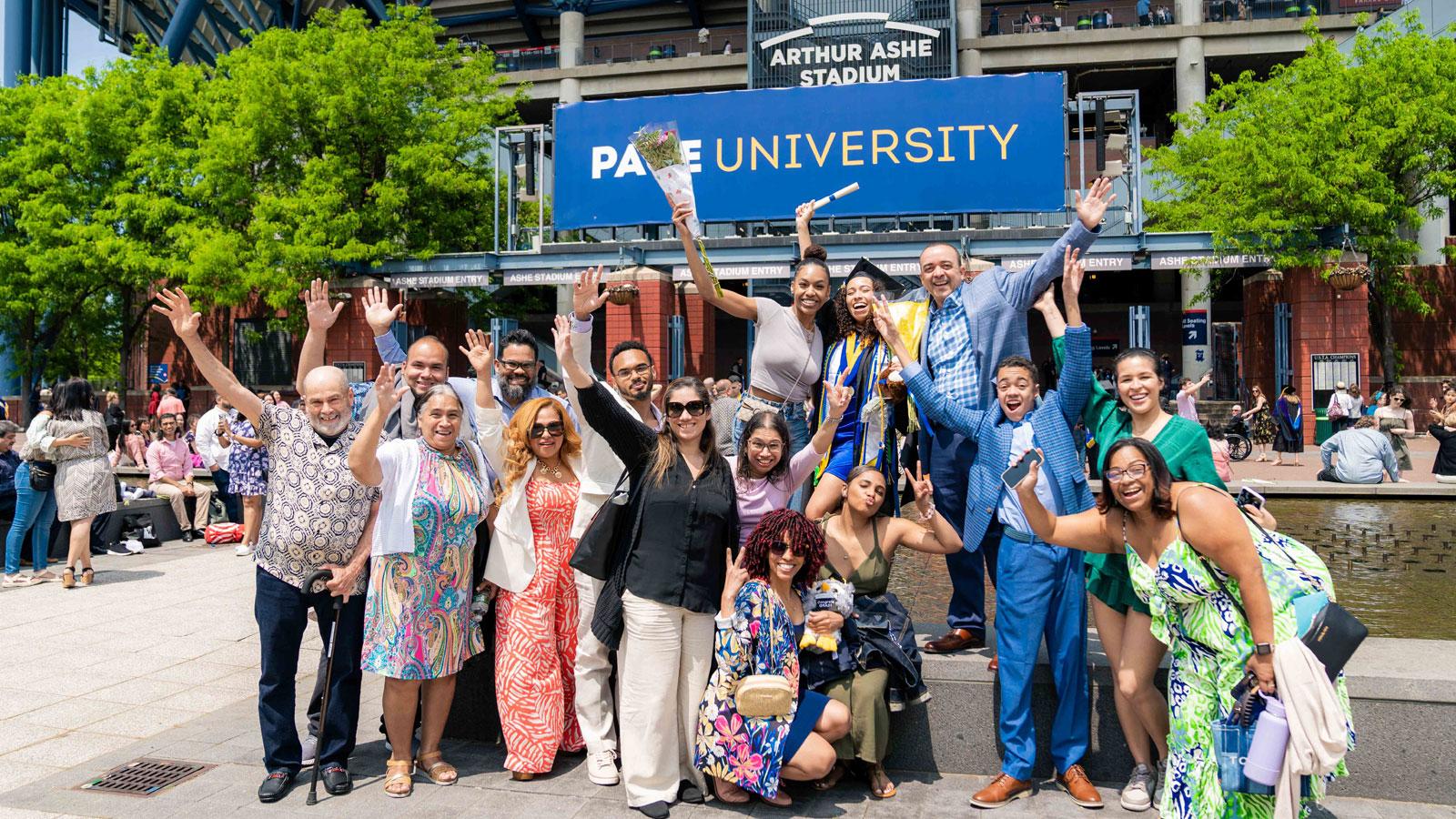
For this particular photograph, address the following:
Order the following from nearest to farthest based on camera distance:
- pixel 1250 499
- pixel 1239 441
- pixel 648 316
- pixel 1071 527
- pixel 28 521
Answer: pixel 1250 499 < pixel 1071 527 < pixel 28 521 < pixel 1239 441 < pixel 648 316

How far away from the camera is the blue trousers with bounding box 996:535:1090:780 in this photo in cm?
407

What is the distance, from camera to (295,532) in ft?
14.1

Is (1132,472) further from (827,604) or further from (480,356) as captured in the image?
(480,356)

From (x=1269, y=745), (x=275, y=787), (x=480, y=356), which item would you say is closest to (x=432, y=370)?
(x=480, y=356)

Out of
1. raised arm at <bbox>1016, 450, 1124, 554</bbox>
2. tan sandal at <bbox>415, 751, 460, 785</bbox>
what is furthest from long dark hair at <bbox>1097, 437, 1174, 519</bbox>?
tan sandal at <bbox>415, 751, 460, 785</bbox>

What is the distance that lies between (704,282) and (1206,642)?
9.42ft

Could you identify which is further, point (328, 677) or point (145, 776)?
point (145, 776)

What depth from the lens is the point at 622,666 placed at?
4.28 metres

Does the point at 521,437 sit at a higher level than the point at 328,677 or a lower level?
higher

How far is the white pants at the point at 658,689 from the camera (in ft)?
13.5

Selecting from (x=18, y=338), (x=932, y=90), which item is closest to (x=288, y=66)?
(x=18, y=338)

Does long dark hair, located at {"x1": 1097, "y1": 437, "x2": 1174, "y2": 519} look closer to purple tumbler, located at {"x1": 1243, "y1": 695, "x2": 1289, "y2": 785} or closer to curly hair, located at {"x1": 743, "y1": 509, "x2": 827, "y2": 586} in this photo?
purple tumbler, located at {"x1": 1243, "y1": 695, "x2": 1289, "y2": 785}

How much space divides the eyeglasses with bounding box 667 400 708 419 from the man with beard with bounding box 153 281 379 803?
4.94 feet

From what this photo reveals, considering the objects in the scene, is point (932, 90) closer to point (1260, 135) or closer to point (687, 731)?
point (1260, 135)
